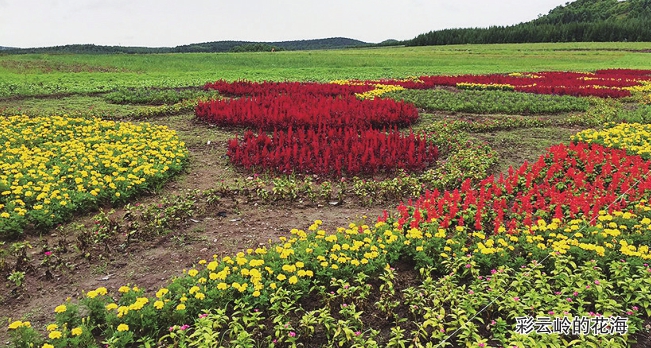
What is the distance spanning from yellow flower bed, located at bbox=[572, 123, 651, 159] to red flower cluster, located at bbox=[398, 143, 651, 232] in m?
0.36

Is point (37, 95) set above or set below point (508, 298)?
above

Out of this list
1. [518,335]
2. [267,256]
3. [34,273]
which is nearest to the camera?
[518,335]

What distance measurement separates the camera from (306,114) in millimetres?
13609

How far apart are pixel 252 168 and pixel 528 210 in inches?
225

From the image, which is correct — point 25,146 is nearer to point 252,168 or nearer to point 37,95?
point 252,168

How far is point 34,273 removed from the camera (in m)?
5.53

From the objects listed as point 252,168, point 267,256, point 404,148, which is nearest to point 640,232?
point 267,256

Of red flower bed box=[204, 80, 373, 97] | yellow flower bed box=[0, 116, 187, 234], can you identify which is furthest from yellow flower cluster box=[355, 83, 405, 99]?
yellow flower bed box=[0, 116, 187, 234]

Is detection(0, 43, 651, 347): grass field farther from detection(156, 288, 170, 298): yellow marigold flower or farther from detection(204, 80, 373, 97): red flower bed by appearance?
detection(204, 80, 373, 97): red flower bed

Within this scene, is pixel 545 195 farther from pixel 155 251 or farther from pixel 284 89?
pixel 284 89

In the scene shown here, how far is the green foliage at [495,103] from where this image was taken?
17.3 metres

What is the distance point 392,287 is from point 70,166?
22.7 ft

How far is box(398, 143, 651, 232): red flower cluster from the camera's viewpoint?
6.62 m

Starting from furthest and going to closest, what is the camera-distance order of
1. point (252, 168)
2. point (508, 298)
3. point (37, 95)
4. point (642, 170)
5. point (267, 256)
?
point (37, 95) → point (252, 168) → point (642, 170) → point (267, 256) → point (508, 298)
